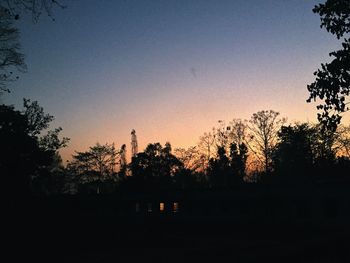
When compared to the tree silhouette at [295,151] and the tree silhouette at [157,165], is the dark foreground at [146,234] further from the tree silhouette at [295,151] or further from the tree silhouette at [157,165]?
the tree silhouette at [295,151]

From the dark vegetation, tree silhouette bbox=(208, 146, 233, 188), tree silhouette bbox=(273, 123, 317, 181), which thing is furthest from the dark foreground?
tree silhouette bbox=(208, 146, 233, 188)

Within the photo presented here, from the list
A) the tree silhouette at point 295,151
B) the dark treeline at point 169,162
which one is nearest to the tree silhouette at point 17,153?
the dark treeline at point 169,162

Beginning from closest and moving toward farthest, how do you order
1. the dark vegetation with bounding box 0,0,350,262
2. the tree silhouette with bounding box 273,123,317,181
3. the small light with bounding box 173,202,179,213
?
the dark vegetation with bounding box 0,0,350,262 < the small light with bounding box 173,202,179,213 < the tree silhouette with bounding box 273,123,317,181

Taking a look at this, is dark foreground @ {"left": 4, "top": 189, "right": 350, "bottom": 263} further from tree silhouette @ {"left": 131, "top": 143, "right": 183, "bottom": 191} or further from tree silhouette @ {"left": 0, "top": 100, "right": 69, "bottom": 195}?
tree silhouette @ {"left": 131, "top": 143, "right": 183, "bottom": 191}

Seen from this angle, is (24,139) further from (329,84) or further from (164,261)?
(329,84)

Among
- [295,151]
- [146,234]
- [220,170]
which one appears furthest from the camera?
[220,170]

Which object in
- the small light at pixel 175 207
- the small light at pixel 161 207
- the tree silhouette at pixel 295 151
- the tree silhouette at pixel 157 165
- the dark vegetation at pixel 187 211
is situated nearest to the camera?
the dark vegetation at pixel 187 211

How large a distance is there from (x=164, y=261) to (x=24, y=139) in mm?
28325

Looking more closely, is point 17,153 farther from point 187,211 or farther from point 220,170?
point 220,170

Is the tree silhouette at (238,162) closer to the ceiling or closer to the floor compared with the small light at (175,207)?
closer to the ceiling

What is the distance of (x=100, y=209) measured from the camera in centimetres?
3716

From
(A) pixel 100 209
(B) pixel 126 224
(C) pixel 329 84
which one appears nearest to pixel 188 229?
(B) pixel 126 224

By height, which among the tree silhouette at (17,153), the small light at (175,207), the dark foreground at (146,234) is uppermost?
the tree silhouette at (17,153)

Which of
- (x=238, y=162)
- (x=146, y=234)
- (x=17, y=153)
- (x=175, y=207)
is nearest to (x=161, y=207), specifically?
(x=175, y=207)
